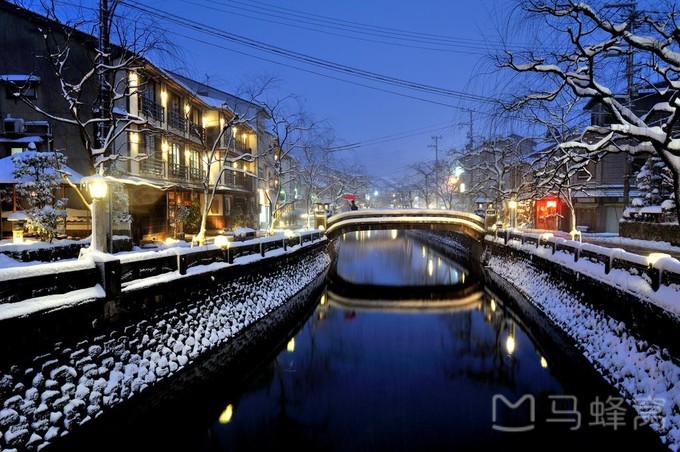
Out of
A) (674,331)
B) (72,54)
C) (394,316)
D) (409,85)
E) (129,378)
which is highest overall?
(72,54)

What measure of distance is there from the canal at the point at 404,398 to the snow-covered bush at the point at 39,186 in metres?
10.8

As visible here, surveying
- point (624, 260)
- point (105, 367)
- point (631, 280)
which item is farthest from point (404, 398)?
point (624, 260)

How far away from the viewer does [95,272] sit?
8383mm

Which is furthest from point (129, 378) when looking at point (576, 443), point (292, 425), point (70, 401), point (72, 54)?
point (72, 54)

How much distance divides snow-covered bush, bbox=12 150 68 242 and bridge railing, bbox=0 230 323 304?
7.86 meters

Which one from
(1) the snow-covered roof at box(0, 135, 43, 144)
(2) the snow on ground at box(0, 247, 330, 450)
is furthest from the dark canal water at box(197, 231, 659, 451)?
(1) the snow-covered roof at box(0, 135, 43, 144)

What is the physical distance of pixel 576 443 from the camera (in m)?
7.38

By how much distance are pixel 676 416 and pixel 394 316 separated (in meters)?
11.6

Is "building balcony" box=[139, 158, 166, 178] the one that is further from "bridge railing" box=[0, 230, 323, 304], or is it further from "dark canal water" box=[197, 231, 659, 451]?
"dark canal water" box=[197, 231, 659, 451]

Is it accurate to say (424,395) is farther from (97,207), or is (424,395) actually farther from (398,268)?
(398,268)

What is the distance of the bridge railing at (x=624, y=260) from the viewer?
8148mm

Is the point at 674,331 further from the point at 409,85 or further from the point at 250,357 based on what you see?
the point at 409,85

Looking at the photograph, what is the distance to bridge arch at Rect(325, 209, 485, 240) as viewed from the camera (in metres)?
30.8

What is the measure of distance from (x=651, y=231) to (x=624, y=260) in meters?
18.0
